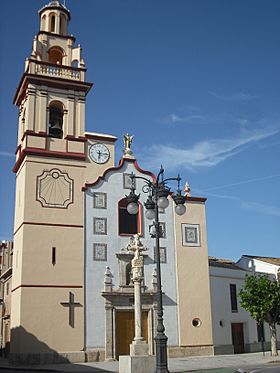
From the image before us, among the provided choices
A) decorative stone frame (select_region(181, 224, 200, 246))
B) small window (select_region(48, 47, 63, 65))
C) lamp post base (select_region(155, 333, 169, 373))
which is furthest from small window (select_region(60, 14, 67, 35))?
lamp post base (select_region(155, 333, 169, 373))

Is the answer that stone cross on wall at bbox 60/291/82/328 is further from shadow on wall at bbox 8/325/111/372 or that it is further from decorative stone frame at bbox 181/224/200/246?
decorative stone frame at bbox 181/224/200/246

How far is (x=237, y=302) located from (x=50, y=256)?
13.7 m

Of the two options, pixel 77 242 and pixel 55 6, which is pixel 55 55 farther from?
pixel 77 242

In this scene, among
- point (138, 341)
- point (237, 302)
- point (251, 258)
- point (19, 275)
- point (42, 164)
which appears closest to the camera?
point (138, 341)

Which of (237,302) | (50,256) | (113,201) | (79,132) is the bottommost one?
(237,302)

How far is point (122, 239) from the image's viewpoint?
26.5 metres

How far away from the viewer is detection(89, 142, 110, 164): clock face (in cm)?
2762

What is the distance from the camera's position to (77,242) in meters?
25.5

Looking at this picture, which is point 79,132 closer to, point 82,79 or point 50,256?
point 82,79

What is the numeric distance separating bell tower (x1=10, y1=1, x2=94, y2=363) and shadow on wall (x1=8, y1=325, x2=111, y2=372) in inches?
1.8

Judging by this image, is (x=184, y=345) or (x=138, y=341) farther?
(x=184, y=345)

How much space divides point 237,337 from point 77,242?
13.2 metres

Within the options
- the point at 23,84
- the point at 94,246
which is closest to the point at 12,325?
the point at 94,246

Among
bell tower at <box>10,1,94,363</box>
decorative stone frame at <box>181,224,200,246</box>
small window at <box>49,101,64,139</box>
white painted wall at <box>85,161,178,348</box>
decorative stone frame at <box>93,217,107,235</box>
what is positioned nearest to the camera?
bell tower at <box>10,1,94,363</box>
